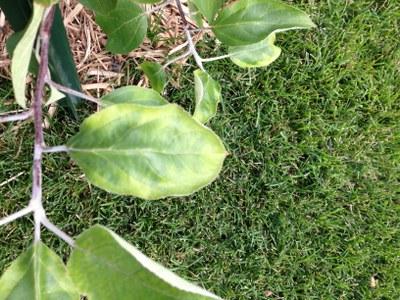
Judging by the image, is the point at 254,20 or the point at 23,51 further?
the point at 254,20

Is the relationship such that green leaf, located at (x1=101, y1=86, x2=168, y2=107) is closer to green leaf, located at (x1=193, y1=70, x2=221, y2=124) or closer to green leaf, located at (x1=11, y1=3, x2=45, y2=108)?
green leaf, located at (x1=193, y1=70, x2=221, y2=124)

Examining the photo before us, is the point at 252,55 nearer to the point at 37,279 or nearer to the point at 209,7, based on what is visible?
the point at 209,7

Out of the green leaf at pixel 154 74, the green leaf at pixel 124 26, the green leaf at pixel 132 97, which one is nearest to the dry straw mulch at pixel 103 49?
the green leaf at pixel 154 74

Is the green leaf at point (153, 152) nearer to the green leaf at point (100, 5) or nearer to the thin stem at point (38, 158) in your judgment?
the thin stem at point (38, 158)

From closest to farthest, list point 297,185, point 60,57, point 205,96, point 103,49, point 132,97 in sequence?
point 132,97
point 205,96
point 60,57
point 103,49
point 297,185

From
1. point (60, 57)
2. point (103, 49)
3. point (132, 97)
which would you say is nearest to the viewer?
point (132, 97)

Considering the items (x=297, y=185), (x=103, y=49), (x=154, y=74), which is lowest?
(x=297, y=185)

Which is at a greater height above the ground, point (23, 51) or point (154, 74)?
point (23, 51)

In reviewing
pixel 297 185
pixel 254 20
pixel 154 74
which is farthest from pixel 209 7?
pixel 297 185
